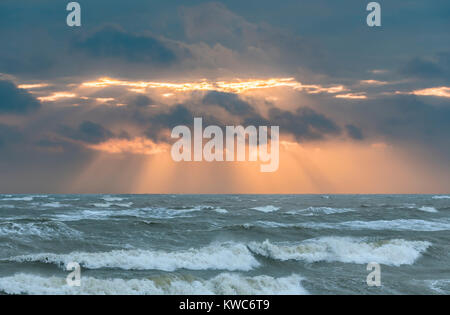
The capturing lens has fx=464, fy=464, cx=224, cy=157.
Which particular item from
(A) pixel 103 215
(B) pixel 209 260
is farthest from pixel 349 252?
(A) pixel 103 215

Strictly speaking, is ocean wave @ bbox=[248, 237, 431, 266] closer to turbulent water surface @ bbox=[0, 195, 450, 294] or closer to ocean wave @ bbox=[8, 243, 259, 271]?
turbulent water surface @ bbox=[0, 195, 450, 294]

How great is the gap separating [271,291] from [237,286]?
42.8 inches

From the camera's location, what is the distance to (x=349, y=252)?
22609 mm

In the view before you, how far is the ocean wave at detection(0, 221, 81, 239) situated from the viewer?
26.7 meters

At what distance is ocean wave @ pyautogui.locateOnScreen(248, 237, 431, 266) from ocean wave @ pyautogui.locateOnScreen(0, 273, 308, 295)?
6019 mm

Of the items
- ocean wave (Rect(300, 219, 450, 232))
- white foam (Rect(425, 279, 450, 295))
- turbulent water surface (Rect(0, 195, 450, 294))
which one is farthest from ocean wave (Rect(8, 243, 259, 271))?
ocean wave (Rect(300, 219, 450, 232))

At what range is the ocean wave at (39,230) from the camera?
26.7m

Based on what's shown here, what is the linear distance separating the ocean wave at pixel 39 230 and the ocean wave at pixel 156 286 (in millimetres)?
11986
